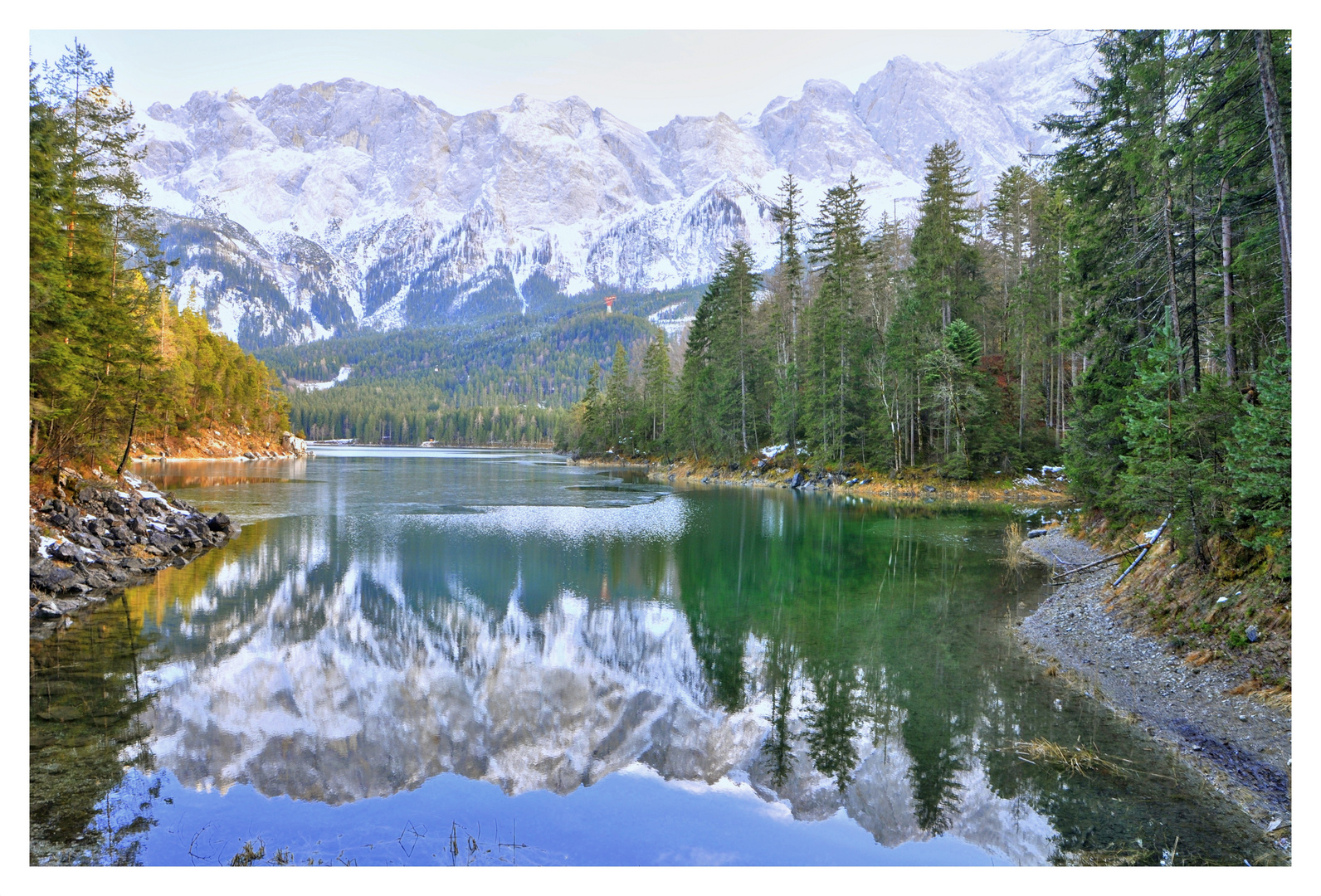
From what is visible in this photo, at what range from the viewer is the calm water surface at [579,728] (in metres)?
6.41

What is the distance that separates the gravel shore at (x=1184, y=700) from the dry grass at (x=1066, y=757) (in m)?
0.80

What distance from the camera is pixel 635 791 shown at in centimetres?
742

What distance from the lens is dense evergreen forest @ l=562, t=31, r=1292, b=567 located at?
982 centimetres

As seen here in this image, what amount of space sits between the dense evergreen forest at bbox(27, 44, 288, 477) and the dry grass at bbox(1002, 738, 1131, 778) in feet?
43.6

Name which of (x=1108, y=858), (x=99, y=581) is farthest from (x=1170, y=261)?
(x=99, y=581)

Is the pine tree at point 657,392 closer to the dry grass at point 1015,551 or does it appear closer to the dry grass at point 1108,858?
the dry grass at point 1015,551

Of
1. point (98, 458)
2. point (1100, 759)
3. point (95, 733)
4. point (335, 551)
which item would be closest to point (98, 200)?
point (98, 458)

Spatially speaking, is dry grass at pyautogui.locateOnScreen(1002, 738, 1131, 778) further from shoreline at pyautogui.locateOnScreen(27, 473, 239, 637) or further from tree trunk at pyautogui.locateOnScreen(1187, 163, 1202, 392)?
shoreline at pyautogui.locateOnScreen(27, 473, 239, 637)

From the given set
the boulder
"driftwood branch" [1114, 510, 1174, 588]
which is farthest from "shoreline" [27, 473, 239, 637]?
"driftwood branch" [1114, 510, 1174, 588]

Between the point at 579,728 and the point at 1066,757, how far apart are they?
585 cm

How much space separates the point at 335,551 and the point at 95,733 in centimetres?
1414

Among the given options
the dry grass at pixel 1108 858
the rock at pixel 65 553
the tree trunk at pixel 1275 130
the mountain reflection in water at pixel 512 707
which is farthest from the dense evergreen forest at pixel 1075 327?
the rock at pixel 65 553

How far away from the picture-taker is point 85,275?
18750mm
